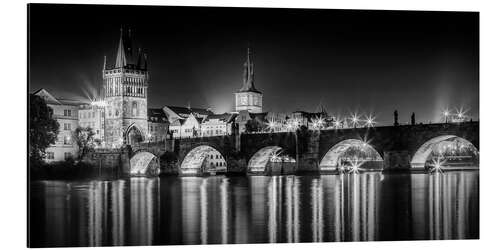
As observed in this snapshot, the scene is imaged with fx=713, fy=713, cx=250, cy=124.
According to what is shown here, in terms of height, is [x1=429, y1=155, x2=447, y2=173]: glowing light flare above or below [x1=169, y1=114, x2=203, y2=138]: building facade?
below

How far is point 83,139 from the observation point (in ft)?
65.2

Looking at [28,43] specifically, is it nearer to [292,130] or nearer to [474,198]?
[474,198]

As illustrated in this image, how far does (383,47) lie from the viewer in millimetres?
16156

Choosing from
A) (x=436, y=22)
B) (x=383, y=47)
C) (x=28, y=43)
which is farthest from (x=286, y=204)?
(x=28, y=43)

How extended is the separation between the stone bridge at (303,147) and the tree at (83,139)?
765 centimetres

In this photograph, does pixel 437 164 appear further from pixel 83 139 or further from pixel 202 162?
pixel 83 139

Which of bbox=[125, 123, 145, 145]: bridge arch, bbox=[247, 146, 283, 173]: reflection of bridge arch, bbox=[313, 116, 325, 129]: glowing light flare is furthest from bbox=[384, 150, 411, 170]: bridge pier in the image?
bbox=[125, 123, 145, 145]: bridge arch

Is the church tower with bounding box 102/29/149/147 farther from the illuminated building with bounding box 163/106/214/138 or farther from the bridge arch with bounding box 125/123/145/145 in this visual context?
the bridge arch with bounding box 125/123/145/145

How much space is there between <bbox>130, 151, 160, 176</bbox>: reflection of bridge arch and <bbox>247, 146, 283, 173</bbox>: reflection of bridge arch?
4443 millimetres

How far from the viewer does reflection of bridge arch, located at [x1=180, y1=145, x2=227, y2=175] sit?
32.5 metres

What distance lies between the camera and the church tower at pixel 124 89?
16.9 meters

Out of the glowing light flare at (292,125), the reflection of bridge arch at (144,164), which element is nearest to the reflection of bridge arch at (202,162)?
Result: the reflection of bridge arch at (144,164)

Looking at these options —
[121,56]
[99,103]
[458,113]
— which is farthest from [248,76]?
[458,113]

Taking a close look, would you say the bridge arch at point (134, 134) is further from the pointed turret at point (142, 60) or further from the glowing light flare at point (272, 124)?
the pointed turret at point (142, 60)
